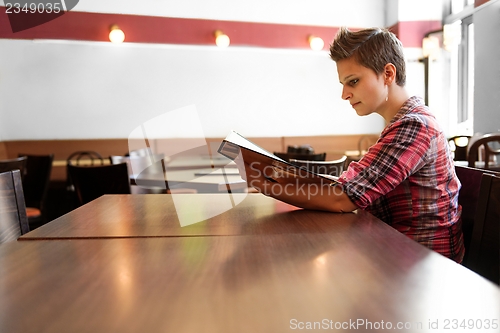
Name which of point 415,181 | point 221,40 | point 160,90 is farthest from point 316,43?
point 415,181

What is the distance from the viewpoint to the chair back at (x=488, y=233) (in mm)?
986

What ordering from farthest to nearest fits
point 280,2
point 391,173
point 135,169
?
point 280,2, point 135,169, point 391,173

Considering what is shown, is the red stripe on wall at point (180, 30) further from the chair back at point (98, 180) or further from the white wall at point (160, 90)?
the chair back at point (98, 180)

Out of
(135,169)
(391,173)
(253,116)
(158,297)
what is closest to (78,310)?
(158,297)

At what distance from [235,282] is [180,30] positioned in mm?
5078

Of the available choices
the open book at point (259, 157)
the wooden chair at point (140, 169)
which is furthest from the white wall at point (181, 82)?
the open book at point (259, 157)

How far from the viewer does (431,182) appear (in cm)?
117

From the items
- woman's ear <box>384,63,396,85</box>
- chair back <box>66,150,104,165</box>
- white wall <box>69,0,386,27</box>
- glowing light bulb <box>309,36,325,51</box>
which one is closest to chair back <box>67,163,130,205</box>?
woman's ear <box>384,63,396,85</box>

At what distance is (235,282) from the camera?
0.63 meters

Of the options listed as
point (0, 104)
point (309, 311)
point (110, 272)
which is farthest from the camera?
point (0, 104)

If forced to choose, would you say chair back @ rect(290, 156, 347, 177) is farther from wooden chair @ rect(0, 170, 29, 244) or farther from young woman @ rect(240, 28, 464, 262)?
wooden chair @ rect(0, 170, 29, 244)

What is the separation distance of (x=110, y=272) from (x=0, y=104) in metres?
5.29

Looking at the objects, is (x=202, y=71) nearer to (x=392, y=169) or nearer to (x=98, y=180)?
(x=98, y=180)

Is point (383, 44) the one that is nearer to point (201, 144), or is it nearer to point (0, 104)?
point (201, 144)
